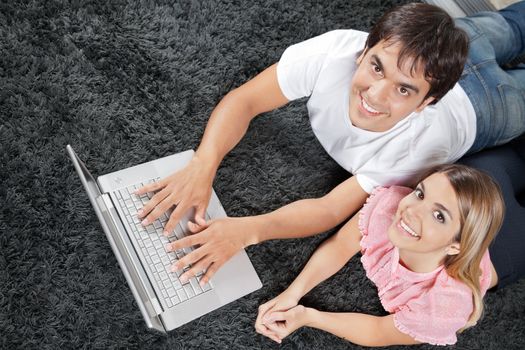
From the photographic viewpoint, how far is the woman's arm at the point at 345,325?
4.97ft

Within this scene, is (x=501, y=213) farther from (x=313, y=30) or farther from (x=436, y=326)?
(x=313, y=30)

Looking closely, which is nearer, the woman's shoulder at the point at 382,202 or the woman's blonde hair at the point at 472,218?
the woman's blonde hair at the point at 472,218

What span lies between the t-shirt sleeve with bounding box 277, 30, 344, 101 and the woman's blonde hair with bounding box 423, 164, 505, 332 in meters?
0.38

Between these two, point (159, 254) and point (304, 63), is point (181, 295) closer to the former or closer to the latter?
point (159, 254)

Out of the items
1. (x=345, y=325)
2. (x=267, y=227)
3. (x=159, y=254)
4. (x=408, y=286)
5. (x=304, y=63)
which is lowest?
(x=345, y=325)

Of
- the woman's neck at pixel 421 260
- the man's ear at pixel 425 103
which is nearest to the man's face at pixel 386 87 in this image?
the man's ear at pixel 425 103

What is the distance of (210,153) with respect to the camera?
4.75 ft

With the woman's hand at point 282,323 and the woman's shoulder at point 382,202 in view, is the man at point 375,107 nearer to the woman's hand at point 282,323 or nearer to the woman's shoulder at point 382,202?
the woman's shoulder at point 382,202

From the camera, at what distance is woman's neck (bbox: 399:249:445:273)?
1389mm

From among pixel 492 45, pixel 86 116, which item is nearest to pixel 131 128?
pixel 86 116

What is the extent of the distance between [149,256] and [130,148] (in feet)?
1.36

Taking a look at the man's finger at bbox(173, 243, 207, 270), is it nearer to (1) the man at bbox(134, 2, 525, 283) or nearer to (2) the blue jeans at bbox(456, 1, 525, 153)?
(1) the man at bbox(134, 2, 525, 283)

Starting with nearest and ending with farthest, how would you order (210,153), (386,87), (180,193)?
(386,87) < (180,193) < (210,153)

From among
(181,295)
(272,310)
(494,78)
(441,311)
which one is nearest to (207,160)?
(181,295)
